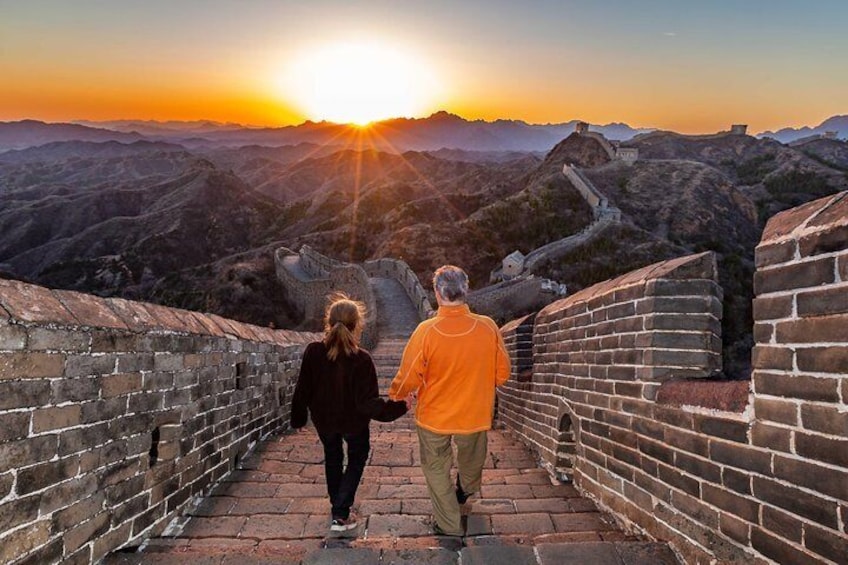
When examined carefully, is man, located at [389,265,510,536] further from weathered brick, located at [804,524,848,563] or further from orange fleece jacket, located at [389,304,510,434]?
weathered brick, located at [804,524,848,563]

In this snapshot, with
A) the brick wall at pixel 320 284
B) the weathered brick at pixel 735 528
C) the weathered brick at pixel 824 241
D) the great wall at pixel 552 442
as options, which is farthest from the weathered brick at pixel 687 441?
the brick wall at pixel 320 284

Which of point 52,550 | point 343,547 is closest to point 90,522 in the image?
point 52,550

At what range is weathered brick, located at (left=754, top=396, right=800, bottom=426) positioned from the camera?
221cm

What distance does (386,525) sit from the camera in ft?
12.7

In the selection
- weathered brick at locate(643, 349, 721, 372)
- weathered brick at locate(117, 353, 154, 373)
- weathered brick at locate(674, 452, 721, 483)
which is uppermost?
weathered brick at locate(643, 349, 721, 372)

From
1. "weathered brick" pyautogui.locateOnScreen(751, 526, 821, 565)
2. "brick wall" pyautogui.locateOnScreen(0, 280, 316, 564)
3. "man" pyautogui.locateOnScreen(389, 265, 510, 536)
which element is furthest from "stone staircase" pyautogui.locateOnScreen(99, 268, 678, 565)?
"weathered brick" pyautogui.locateOnScreen(751, 526, 821, 565)

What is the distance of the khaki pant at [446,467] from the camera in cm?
366

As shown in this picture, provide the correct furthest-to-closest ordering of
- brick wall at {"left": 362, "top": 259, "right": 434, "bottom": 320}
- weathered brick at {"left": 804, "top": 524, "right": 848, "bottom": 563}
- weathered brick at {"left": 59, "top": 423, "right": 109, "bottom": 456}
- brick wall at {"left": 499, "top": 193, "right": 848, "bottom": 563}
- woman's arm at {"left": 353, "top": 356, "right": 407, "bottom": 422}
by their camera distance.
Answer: brick wall at {"left": 362, "top": 259, "right": 434, "bottom": 320} < woman's arm at {"left": 353, "top": 356, "right": 407, "bottom": 422} < weathered brick at {"left": 59, "top": 423, "right": 109, "bottom": 456} < brick wall at {"left": 499, "top": 193, "right": 848, "bottom": 563} < weathered brick at {"left": 804, "top": 524, "right": 848, "bottom": 563}

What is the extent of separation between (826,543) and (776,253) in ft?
3.59

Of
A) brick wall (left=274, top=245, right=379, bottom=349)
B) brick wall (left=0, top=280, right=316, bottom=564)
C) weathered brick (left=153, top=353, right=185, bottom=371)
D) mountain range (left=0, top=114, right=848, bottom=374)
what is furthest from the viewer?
mountain range (left=0, top=114, right=848, bottom=374)

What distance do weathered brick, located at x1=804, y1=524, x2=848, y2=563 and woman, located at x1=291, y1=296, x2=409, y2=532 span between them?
2.50 m

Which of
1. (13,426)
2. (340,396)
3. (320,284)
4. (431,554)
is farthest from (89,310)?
(320,284)

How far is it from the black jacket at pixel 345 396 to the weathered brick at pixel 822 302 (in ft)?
8.53

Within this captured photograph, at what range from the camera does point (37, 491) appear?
8.40ft
